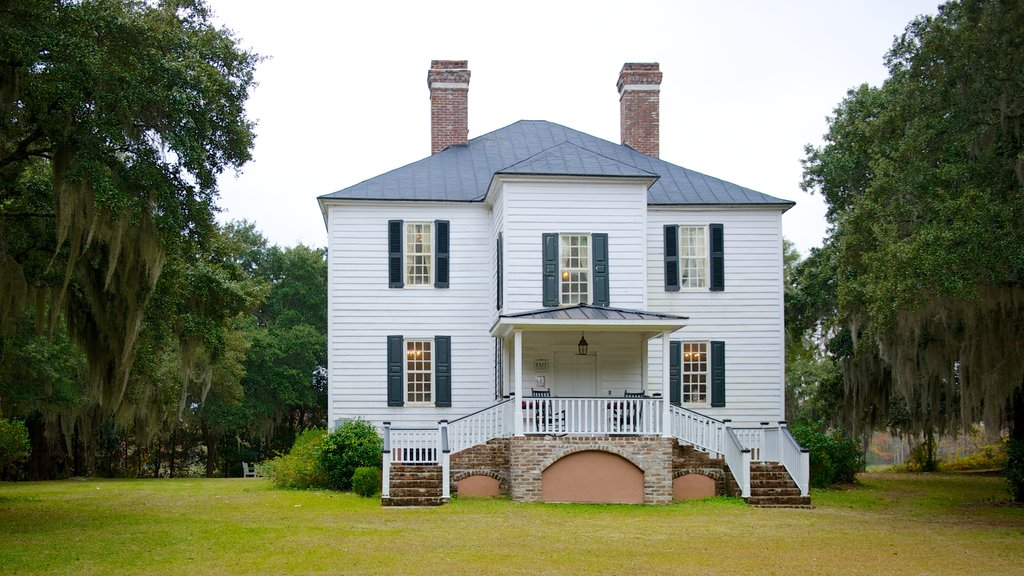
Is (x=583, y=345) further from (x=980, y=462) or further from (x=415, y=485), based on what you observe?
(x=980, y=462)

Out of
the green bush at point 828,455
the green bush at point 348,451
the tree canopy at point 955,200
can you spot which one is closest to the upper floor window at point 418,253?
the green bush at point 348,451

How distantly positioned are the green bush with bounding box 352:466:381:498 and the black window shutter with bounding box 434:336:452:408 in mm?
2965

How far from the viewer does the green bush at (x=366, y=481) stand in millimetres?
19703

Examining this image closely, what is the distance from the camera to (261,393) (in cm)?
3884

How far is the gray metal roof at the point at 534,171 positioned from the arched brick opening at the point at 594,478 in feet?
18.5

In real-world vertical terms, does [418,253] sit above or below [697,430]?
above

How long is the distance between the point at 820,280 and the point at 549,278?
9.03 metres

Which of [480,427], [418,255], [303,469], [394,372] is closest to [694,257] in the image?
[418,255]

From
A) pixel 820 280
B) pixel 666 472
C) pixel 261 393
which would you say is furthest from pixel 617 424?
pixel 261 393

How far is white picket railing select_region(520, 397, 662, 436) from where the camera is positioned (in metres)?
18.9

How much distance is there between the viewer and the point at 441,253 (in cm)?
2308

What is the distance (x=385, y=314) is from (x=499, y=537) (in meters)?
9.89

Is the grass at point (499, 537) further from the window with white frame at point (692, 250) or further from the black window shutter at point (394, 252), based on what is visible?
the window with white frame at point (692, 250)

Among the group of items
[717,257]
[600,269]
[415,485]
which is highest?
[717,257]
